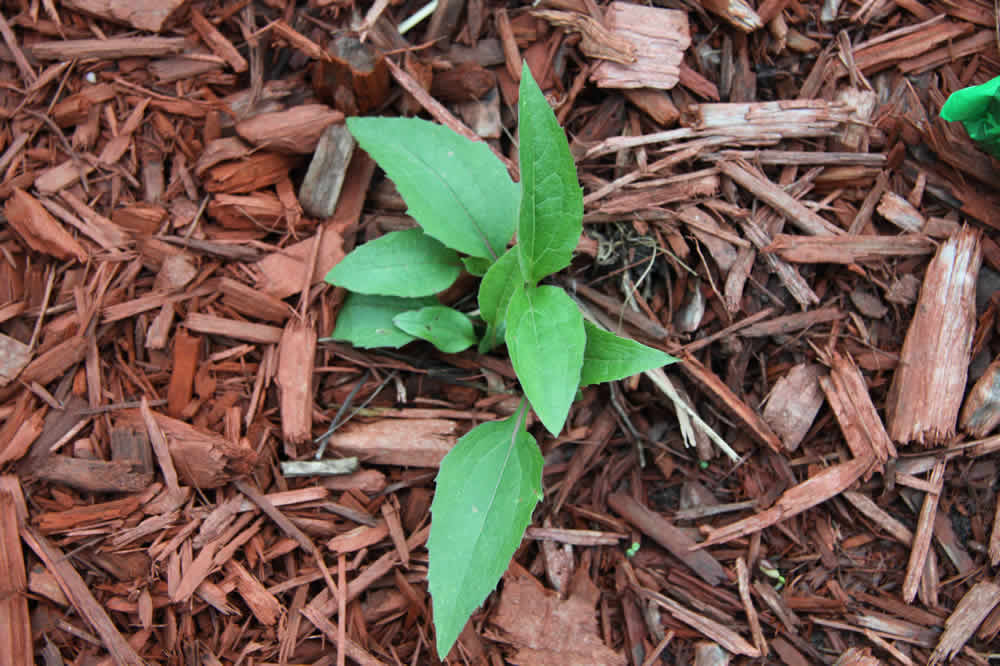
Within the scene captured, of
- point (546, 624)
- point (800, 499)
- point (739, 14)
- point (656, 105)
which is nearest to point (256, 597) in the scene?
point (546, 624)

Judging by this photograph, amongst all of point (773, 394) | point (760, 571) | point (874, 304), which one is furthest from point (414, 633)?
point (874, 304)

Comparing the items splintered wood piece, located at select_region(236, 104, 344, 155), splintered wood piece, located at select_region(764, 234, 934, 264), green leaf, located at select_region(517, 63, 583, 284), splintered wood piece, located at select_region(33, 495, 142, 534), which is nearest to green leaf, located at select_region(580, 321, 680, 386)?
green leaf, located at select_region(517, 63, 583, 284)

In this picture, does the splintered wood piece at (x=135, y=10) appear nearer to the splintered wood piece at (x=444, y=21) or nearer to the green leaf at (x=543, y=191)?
the splintered wood piece at (x=444, y=21)

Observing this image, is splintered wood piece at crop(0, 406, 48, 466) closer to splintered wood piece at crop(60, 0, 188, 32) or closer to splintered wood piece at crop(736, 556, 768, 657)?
splintered wood piece at crop(60, 0, 188, 32)

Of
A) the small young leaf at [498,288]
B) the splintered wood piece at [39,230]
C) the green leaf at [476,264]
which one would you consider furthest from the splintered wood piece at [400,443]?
the splintered wood piece at [39,230]

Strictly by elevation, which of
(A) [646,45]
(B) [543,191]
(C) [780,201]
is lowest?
(C) [780,201]

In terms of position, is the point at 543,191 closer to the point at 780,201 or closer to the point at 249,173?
the point at 780,201
